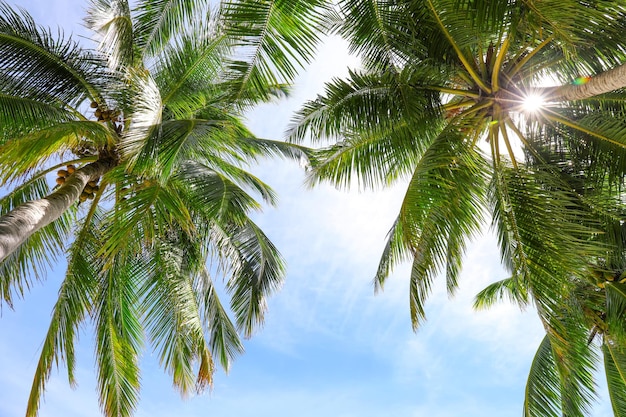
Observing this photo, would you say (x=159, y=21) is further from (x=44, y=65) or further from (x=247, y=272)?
(x=247, y=272)

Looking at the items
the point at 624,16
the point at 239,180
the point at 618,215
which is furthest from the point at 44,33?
the point at 618,215

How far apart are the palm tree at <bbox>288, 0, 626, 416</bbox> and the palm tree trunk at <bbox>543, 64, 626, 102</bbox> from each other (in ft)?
0.07

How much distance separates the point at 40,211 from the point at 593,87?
5.71 m

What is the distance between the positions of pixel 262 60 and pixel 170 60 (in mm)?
2718

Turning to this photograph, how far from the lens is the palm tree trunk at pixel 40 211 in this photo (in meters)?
5.18

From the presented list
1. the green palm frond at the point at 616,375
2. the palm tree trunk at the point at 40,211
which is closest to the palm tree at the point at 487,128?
the green palm frond at the point at 616,375

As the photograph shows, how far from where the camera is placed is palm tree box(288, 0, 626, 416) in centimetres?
582

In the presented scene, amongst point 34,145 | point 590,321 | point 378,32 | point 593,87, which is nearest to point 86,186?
point 34,145

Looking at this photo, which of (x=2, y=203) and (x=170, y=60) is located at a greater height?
(x=170, y=60)

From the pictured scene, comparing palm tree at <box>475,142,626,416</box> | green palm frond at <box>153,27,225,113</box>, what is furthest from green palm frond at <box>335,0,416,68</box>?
palm tree at <box>475,142,626,416</box>

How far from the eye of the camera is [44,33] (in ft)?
21.4

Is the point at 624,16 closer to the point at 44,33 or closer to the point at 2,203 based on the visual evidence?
the point at 44,33

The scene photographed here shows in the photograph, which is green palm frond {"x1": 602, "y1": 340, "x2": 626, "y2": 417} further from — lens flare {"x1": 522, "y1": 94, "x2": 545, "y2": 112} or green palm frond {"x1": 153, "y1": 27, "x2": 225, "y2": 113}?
green palm frond {"x1": 153, "y1": 27, "x2": 225, "y2": 113}

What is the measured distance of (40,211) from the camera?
5.81 metres
